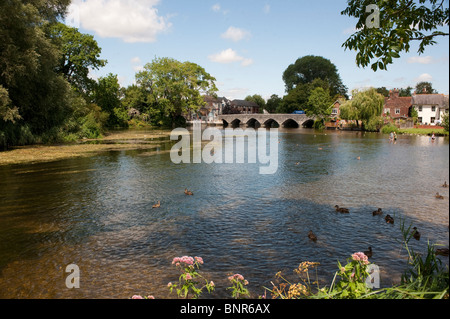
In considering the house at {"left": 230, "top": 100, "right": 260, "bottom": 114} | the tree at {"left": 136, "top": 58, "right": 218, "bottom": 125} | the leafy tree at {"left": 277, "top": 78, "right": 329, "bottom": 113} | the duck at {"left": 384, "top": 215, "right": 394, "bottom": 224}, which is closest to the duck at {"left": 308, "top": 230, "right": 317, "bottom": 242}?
the duck at {"left": 384, "top": 215, "right": 394, "bottom": 224}

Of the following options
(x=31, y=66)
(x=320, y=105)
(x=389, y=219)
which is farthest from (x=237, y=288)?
(x=320, y=105)

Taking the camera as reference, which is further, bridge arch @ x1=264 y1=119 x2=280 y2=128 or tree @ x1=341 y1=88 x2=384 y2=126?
bridge arch @ x1=264 y1=119 x2=280 y2=128

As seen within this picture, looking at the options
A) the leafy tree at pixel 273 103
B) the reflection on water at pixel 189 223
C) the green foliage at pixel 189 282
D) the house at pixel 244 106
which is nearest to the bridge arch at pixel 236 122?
the house at pixel 244 106

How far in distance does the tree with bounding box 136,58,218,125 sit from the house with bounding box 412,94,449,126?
59.9 meters

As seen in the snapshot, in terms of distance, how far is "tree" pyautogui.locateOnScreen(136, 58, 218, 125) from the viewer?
85938 mm

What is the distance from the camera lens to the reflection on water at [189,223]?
8.23 meters

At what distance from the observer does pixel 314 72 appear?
148375mm

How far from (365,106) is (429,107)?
36598 millimetres

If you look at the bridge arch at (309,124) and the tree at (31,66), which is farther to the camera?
the bridge arch at (309,124)

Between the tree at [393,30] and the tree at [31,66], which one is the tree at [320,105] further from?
the tree at [393,30]

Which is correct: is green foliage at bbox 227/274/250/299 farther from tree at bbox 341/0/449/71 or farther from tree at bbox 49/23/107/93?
tree at bbox 49/23/107/93

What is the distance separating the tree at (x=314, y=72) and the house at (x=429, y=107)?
50.6 m
